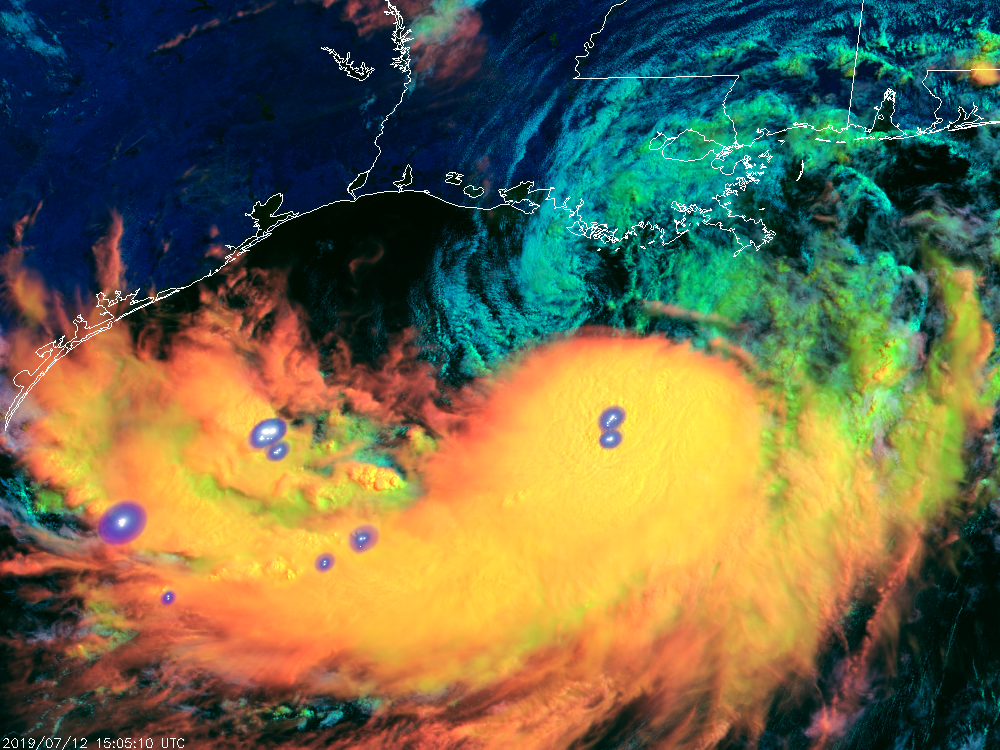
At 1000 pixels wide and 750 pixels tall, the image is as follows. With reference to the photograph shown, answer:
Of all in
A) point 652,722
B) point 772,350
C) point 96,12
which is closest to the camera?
point 96,12

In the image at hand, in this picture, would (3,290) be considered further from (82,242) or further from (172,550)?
(172,550)

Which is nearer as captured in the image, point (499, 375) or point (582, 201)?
point (499, 375)

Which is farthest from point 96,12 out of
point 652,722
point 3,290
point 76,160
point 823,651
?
point 823,651

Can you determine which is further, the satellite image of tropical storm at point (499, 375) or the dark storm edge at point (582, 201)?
the dark storm edge at point (582, 201)

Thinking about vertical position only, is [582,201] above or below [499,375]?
above

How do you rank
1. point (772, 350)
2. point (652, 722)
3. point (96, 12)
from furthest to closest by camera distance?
point (772, 350) < point (652, 722) < point (96, 12)

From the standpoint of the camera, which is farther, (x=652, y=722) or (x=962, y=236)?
(x=962, y=236)

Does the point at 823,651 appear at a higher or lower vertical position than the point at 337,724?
lower

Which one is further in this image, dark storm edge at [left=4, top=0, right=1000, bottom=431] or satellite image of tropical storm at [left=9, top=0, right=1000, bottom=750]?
dark storm edge at [left=4, top=0, right=1000, bottom=431]
